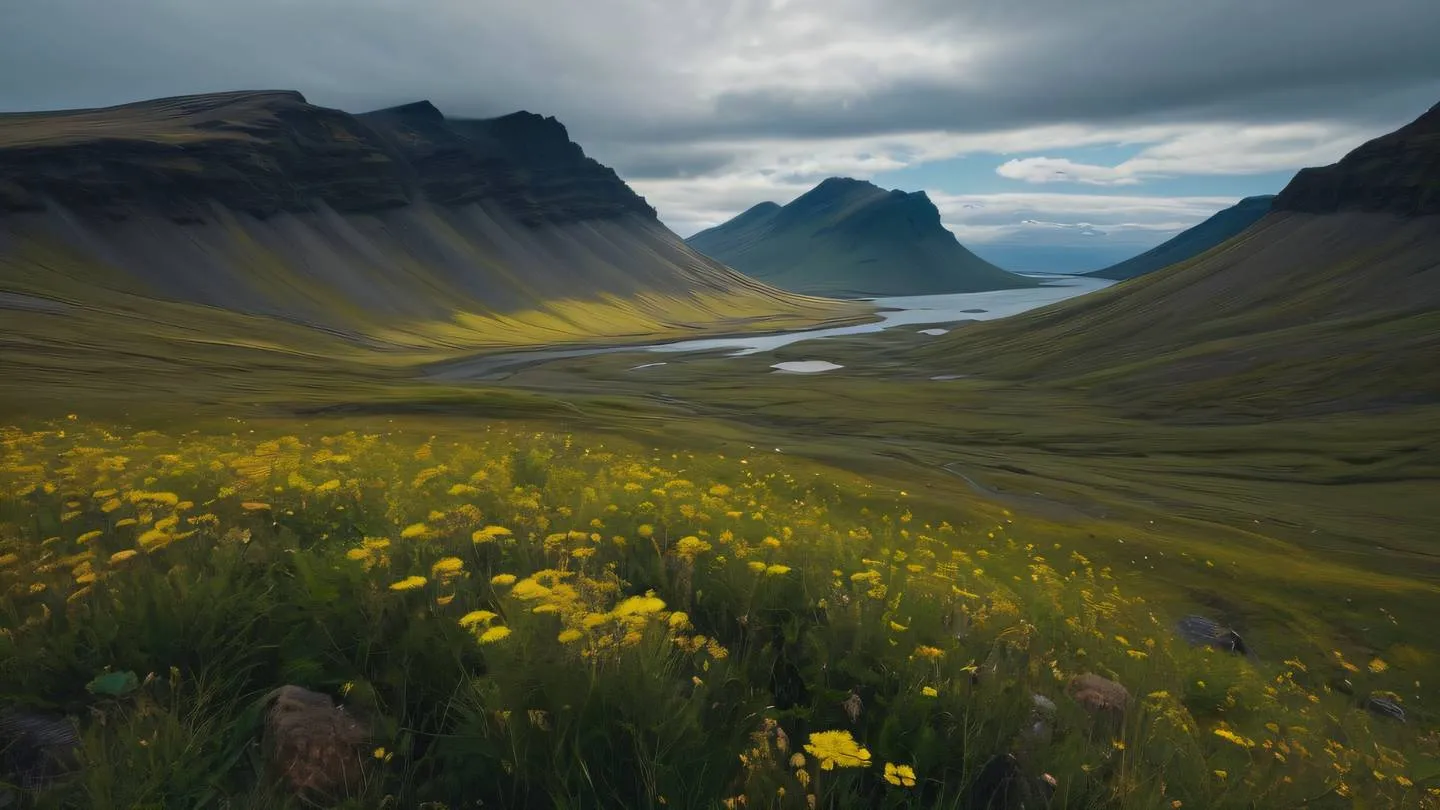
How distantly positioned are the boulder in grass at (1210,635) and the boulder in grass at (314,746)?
1239 inches

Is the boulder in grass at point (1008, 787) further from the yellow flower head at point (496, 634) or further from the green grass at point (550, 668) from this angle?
the yellow flower head at point (496, 634)

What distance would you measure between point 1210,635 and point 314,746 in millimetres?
36728

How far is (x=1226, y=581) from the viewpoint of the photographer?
40.1 metres

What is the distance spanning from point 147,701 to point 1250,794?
827cm

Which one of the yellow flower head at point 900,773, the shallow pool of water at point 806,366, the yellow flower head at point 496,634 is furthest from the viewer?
the shallow pool of water at point 806,366

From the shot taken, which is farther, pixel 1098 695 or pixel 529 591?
pixel 1098 695

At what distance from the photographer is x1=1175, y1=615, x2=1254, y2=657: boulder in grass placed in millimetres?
29047

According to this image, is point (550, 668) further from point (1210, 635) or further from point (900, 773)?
point (1210, 635)

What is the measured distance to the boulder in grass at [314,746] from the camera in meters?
4.98

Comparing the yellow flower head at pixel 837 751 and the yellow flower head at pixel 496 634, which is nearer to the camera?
the yellow flower head at pixel 837 751

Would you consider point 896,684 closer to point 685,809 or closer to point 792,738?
point 792,738

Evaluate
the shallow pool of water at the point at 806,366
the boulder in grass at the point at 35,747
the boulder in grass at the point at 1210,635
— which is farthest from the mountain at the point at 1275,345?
the boulder in grass at the point at 35,747

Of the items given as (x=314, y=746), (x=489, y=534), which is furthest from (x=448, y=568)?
(x=314, y=746)

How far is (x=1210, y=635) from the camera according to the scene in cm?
3158
